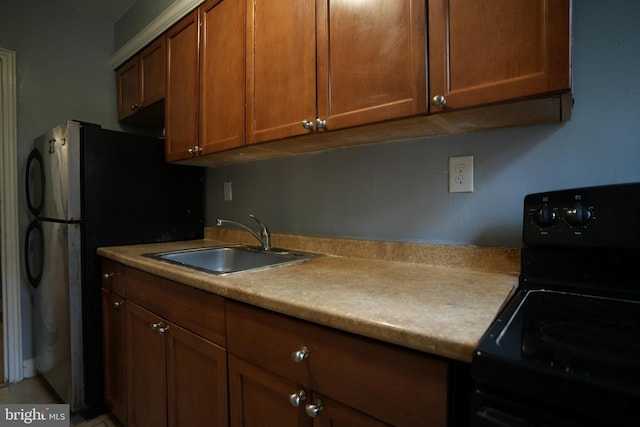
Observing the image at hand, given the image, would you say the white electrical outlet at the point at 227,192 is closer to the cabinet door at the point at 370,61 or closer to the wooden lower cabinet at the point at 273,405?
the cabinet door at the point at 370,61

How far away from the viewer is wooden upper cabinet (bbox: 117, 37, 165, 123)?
186cm

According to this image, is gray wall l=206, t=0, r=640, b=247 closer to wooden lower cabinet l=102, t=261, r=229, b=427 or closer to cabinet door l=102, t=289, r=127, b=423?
wooden lower cabinet l=102, t=261, r=229, b=427

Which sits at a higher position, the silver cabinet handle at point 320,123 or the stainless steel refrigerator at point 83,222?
the silver cabinet handle at point 320,123

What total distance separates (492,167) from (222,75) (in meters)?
1.18

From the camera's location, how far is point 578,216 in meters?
0.79

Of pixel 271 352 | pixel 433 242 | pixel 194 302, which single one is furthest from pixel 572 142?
A: pixel 194 302

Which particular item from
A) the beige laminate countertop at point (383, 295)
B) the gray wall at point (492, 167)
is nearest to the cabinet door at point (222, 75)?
the gray wall at point (492, 167)

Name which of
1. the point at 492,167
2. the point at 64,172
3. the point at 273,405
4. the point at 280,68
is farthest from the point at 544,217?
the point at 64,172

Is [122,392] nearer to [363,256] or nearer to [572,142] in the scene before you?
[363,256]

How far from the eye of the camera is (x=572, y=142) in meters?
0.91

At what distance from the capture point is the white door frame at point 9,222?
1.96m

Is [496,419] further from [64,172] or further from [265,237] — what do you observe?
[64,172]

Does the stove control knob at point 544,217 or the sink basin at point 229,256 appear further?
the sink basin at point 229,256

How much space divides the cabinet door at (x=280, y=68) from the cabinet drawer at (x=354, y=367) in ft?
2.27
